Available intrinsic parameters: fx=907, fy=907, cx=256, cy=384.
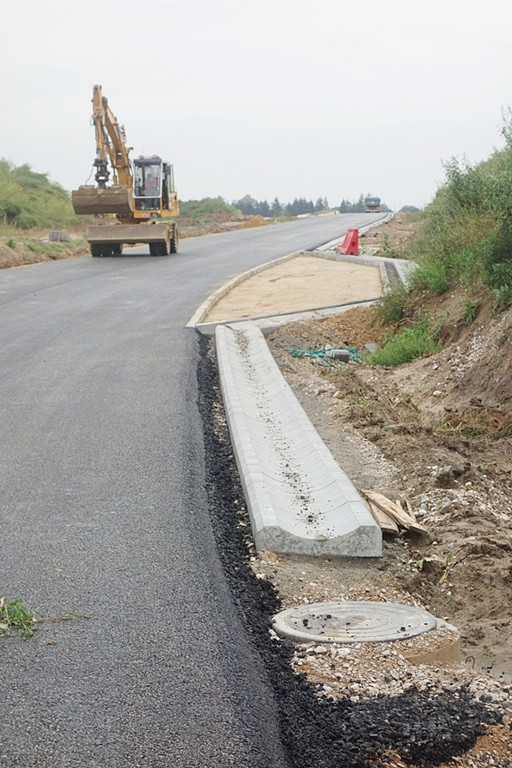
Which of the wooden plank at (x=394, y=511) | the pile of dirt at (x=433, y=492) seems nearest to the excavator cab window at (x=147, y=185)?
the pile of dirt at (x=433, y=492)

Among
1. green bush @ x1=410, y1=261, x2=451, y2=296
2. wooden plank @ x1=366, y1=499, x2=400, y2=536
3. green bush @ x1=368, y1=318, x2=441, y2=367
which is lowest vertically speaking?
wooden plank @ x1=366, y1=499, x2=400, y2=536

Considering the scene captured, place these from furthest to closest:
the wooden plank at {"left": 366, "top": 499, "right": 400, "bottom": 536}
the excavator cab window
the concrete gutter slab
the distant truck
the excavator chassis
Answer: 1. the distant truck
2. the excavator cab window
3. the excavator chassis
4. the wooden plank at {"left": 366, "top": 499, "right": 400, "bottom": 536}
5. the concrete gutter slab

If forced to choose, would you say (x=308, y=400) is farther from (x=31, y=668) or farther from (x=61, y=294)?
(x=61, y=294)

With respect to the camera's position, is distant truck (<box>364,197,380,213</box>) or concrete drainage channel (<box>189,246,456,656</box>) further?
distant truck (<box>364,197,380,213</box>)

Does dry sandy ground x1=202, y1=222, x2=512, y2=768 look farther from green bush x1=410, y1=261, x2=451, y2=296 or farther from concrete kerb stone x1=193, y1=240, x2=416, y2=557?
green bush x1=410, y1=261, x2=451, y2=296

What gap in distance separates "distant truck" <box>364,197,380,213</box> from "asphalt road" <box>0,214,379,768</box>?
7603 centimetres

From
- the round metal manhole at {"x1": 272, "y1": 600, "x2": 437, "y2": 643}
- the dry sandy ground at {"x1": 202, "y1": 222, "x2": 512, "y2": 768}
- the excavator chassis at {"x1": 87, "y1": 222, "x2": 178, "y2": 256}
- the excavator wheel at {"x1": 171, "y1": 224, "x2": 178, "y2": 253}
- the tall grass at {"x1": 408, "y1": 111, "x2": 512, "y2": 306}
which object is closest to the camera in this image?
the dry sandy ground at {"x1": 202, "y1": 222, "x2": 512, "y2": 768}

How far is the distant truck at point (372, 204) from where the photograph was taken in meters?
85.9

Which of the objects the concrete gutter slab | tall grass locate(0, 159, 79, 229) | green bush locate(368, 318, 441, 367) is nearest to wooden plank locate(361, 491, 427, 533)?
the concrete gutter slab

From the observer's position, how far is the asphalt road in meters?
3.72

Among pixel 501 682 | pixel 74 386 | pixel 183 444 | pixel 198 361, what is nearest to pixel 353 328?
pixel 198 361

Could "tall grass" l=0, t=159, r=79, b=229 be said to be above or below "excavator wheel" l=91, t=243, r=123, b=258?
above

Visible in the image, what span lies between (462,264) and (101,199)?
18.2m

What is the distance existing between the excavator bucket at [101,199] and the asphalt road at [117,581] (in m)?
17.7
